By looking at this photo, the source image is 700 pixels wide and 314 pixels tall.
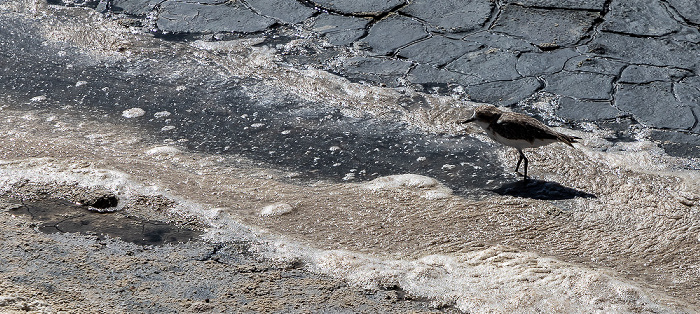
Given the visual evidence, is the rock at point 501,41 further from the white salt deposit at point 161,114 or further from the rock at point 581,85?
the white salt deposit at point 161,114

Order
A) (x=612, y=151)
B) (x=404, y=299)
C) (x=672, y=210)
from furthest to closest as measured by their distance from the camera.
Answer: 1. (x=612, y=151)
2. (x=672, y=210)
3. (x=404, y=299)

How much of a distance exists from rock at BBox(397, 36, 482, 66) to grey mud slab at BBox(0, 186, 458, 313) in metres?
3.20

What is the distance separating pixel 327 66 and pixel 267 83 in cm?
62

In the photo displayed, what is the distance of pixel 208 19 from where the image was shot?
7746 millimetres

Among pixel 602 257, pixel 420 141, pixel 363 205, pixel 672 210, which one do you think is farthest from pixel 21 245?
pixel 672 210

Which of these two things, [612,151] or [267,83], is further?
[267,83]

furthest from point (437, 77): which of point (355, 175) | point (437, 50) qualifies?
point (355, 175)

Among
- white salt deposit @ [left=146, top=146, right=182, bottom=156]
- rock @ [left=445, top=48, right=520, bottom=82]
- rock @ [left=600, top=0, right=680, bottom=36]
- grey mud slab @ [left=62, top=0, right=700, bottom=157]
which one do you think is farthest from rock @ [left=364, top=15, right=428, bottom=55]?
white salt deposit @ [left=146, top=146, right=182, bottom=156]

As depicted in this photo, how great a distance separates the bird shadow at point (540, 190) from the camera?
4.91 m

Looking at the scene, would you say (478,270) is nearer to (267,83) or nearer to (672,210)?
(672,210)

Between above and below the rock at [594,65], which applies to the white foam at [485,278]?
below

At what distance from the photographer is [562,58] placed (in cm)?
670

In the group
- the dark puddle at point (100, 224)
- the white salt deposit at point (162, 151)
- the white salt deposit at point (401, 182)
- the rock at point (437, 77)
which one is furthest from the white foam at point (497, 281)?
the rock at point (437, 77)

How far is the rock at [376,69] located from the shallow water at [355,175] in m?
0.18
